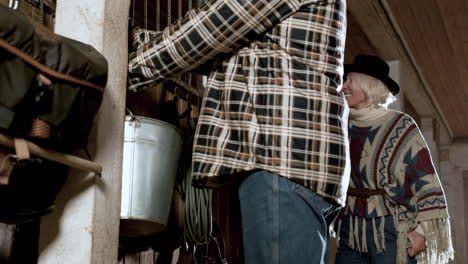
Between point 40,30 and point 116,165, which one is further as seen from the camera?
point 116,165

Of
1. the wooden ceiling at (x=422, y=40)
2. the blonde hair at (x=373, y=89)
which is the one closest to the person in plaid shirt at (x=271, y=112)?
the blonde hair at (x=373, y=89)

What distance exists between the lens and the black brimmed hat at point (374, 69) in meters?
3.04

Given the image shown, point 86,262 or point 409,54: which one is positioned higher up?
point 409,54

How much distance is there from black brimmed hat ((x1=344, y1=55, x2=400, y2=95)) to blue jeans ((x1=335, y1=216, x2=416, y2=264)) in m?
0.65

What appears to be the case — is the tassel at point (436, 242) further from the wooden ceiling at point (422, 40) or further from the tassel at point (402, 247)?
the wooden ceiling at point (422, 40)

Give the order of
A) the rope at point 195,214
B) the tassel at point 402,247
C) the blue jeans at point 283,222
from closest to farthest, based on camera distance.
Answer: the blue jeans at point 283,222 → the rope at point 195,214 → the tassel at point 402,247

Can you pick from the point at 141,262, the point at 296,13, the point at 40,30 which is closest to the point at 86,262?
the point at 40,30

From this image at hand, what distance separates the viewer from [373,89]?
9.96 feet

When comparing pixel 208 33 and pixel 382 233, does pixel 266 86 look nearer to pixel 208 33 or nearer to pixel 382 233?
pixel 208 33

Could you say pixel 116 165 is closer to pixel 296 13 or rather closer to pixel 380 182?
pixel 296 13

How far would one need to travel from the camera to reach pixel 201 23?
169 cm

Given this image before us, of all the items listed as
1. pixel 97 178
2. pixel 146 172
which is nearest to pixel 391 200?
pixel 146 172

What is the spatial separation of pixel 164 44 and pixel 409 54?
154 inches

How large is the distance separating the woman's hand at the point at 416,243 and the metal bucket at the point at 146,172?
1.21m
